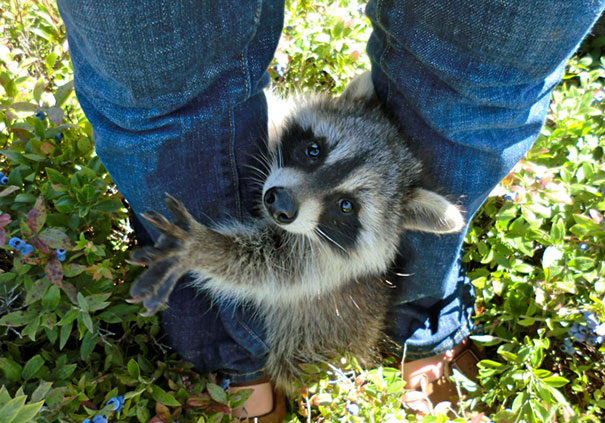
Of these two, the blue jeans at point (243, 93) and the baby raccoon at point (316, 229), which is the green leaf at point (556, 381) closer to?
the blue jeans at point (243, 93)

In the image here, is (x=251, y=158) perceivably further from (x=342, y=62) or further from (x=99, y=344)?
(x=342, y=62)

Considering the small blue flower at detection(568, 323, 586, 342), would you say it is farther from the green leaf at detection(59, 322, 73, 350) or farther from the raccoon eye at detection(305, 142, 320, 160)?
the green leaf at detection(59, 322, 73, 350)

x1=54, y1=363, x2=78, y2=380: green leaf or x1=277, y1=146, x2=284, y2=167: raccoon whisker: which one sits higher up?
x1=277, y1=146, x2=284, y2=167: raccoon whisker

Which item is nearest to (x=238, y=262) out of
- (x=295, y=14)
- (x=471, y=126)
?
(x=471, y=126)

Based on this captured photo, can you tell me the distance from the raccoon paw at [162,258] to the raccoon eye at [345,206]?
625 mm

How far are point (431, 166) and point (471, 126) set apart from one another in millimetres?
297

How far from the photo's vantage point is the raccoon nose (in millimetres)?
1879

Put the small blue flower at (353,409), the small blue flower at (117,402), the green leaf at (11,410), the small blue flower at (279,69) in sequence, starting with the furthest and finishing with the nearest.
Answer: the small blue flower at (279,69), the small blue flower at (353,409), the small blue flower at (117,402), the green leaf at (11,410)

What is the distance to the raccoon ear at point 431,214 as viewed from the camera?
6.17 ft

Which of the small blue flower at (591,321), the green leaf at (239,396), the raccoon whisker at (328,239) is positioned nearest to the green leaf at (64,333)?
the green leaf at (239,396)

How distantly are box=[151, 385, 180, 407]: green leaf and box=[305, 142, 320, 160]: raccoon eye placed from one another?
1.18m

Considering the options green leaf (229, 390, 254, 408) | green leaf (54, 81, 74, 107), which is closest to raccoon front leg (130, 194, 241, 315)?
green leaf (229, 390, 254, 408)

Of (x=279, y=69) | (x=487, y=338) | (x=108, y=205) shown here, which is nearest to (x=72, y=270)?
(x=108, y=205)

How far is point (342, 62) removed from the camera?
3223mm
